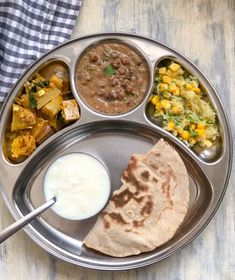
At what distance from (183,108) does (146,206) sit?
0.81m

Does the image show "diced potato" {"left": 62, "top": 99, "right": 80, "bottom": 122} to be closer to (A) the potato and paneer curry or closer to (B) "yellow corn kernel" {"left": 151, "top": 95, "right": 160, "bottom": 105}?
(A) the potato and paneer curry

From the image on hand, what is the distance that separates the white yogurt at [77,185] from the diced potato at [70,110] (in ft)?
0.94

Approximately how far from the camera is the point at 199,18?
414 centimetres

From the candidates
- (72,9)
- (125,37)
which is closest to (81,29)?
(72,9)

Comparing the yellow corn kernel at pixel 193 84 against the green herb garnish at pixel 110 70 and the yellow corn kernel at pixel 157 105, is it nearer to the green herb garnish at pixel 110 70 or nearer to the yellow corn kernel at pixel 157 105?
the yellow corn kernel at pixel 157 105

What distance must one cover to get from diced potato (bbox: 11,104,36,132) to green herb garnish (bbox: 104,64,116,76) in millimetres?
651

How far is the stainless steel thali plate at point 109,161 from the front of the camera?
3869 mm

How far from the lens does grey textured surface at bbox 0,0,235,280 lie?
405 cm

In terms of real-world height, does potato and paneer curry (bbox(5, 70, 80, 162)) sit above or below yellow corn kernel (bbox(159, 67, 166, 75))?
below

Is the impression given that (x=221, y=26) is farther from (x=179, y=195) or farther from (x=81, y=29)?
(x=179, y=195)

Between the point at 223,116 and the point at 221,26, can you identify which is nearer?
the point at 223,116

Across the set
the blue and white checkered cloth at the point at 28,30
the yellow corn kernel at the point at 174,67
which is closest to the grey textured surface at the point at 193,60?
the blue and white checkered cloth at the point at 28,30

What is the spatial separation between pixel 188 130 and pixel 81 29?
1211mm

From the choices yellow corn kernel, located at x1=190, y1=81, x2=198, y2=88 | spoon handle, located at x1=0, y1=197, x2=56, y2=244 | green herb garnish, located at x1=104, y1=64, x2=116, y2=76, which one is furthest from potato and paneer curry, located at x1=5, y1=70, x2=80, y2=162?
yellow corn kernel, located at x1=190, y1=81, x2=198, y2=88
